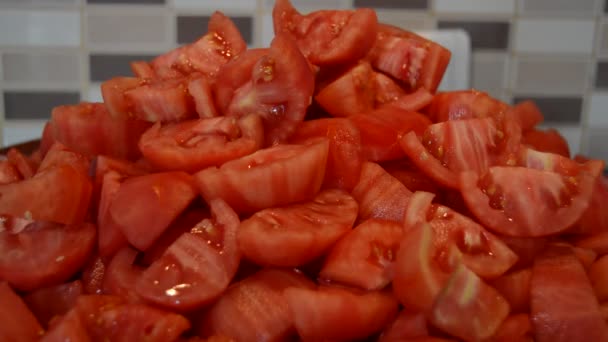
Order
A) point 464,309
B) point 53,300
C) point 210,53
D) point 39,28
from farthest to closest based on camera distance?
point 39,28 → point 210,53 → point 53,300 → point 464,309

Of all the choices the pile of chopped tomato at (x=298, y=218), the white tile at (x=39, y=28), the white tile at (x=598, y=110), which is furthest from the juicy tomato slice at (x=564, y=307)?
the white tile at (x=39, y=28)

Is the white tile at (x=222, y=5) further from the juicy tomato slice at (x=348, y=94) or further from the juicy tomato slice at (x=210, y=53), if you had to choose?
the juicy tomato slice at (x=348, y=94)

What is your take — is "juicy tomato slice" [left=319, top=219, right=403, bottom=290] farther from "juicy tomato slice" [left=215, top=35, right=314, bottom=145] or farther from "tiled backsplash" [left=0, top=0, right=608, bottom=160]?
"tiled backsplash" [left=0, top=0, right=608, bottom=160]

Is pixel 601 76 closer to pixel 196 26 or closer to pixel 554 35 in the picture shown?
pixel 554 35

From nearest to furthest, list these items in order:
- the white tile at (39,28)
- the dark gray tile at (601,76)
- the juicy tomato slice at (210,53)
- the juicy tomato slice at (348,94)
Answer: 1. the juicy tomato slice at (348,94)
2. the juicy tomato slice at (210,53)
3. the white tile at (39,28)
4. the dark gray tile at (601,76)

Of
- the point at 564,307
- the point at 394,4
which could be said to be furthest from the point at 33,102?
the point at 564,307

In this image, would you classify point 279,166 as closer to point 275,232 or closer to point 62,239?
point 275,232

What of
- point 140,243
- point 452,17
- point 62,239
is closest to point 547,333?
point 140,243
